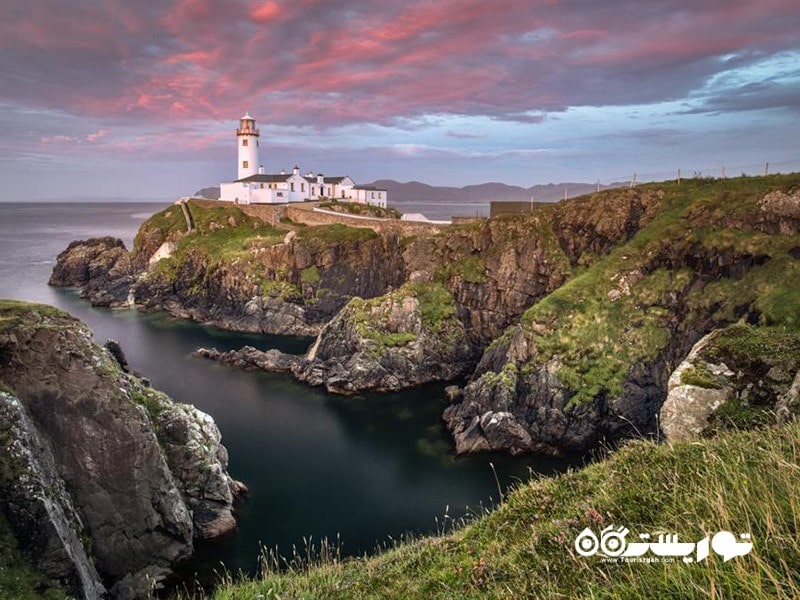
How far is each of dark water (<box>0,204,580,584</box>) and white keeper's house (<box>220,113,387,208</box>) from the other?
162ft

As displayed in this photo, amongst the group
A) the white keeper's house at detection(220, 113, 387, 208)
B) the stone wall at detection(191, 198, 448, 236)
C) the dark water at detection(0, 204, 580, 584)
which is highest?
the white keeper's house at detection(220, 113, 387, 208)

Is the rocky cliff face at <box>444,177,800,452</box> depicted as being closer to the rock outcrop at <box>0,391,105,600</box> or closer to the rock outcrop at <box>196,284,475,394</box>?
the rock outcrop at <box>196,284,475,394</box>

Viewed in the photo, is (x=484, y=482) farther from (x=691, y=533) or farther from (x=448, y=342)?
(x=691, y=533)

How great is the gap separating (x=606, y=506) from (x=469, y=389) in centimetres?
3749

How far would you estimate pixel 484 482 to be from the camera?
34688mm

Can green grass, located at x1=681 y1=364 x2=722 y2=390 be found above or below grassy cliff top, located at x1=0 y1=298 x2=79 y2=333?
below

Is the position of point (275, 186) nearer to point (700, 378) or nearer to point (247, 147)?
point (247, 147)

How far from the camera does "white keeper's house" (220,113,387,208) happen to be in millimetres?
104656

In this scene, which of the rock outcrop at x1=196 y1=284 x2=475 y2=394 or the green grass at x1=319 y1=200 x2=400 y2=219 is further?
the green grass at x1=319 y1=200 x2=400 y2=219


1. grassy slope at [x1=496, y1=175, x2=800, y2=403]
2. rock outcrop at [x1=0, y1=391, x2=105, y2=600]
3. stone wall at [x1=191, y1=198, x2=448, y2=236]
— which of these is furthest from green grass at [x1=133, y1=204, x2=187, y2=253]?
rock outcrop at [x1=0, y1=391, x2=105, y2=600]

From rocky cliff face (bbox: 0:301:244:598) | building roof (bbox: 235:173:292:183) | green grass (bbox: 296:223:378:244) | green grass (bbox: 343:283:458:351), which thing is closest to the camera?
rocky cliff face (bbox: 0:301:244:598)

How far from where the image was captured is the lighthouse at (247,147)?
112 meters

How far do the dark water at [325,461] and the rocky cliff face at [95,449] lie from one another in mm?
3008

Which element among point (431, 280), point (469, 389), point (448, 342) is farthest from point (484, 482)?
point (431, 280)
